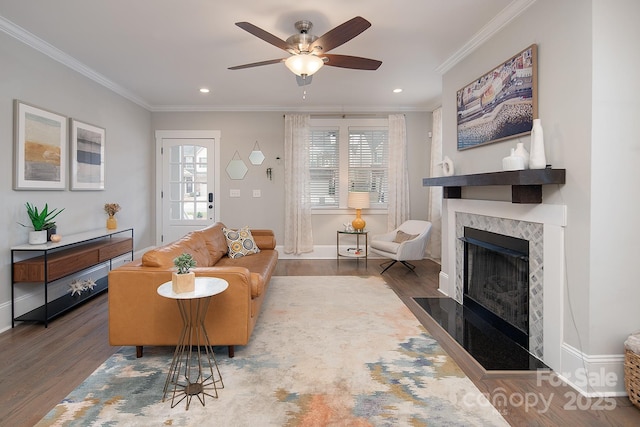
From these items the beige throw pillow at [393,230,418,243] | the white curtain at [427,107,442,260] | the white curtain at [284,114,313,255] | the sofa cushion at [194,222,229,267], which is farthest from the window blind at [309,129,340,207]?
the sofa cushion at [194,222,229,267]

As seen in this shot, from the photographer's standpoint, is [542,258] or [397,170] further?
[397,170]

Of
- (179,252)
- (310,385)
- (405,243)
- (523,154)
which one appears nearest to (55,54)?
(179,252)

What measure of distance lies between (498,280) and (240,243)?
110 inches

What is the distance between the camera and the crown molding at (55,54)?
303cm

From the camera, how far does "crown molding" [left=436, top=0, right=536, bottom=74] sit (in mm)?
2625

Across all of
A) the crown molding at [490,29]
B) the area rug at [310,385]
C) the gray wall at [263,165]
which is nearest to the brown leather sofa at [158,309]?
the area rug at [310,385]

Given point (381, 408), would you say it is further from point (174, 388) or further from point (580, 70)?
point (580, 70)

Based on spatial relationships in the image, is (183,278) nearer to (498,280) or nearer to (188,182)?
(498,280)

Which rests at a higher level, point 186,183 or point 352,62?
point 352,62

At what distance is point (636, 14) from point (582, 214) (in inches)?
46.4

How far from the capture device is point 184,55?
12.1 ft

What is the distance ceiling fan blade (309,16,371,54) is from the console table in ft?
9.48

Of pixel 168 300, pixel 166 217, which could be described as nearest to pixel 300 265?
pixel 166 217

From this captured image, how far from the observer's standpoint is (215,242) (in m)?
3.86
